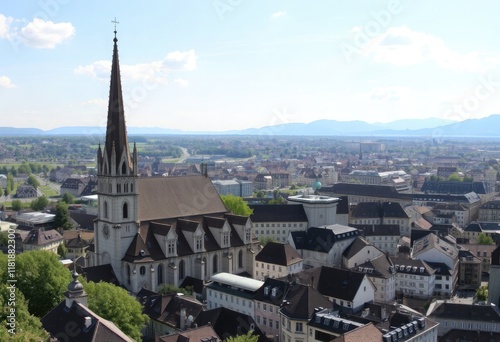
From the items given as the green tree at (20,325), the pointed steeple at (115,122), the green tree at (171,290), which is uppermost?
the pointed steeple at (115,122)

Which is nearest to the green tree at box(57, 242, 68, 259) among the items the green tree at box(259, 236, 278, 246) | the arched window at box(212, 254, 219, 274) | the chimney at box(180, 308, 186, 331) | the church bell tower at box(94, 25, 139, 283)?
the green tree at box(259, 236, 278, 246)

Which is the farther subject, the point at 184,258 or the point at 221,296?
the point at 184,258

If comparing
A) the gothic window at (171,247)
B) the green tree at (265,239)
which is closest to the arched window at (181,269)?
the gothic window at (171,247)

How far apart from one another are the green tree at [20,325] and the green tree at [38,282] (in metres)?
Result: 5.50

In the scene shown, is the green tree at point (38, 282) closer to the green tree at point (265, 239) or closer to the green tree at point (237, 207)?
the green tree at point (237, 207)

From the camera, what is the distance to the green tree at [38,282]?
5744 cm

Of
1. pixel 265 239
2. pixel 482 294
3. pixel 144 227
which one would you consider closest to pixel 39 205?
Answer: pixel 265 239

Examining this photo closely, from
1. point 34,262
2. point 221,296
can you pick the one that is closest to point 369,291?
point 221,296

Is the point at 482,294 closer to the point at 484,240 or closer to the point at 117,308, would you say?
the point at 484,240

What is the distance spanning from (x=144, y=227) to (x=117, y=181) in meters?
7.62

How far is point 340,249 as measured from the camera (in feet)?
314

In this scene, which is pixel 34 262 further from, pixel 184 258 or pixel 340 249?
pixel 340 249

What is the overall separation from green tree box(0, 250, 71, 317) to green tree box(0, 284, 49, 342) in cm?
550

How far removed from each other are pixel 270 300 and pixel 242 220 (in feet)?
80.2
